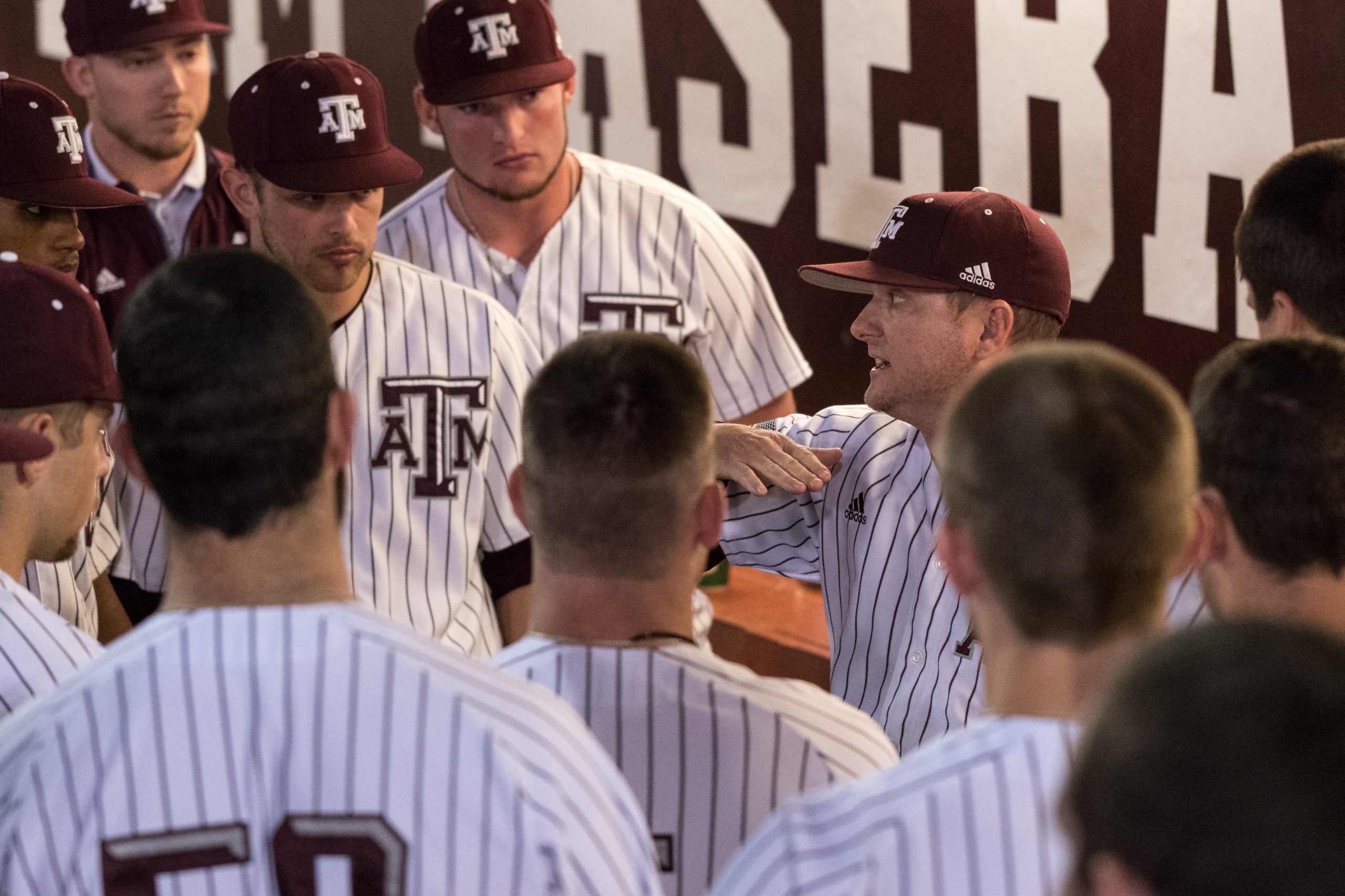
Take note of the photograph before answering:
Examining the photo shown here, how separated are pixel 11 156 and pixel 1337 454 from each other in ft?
8.35

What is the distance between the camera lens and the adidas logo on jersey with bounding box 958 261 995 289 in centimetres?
246

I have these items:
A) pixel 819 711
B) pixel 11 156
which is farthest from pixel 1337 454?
pixel 11 156

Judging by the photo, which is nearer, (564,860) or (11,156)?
(564,860)

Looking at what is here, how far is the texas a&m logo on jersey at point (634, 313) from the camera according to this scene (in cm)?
330

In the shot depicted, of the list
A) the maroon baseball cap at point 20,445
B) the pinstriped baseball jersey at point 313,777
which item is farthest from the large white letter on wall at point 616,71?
the pinstriped baseball jersey at point 313,777

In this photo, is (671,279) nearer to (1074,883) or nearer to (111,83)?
(111,83)

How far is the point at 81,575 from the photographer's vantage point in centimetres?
272

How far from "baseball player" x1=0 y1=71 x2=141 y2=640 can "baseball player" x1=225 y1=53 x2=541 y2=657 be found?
1.28ft

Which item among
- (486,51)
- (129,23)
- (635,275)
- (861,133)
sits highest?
(129,23)

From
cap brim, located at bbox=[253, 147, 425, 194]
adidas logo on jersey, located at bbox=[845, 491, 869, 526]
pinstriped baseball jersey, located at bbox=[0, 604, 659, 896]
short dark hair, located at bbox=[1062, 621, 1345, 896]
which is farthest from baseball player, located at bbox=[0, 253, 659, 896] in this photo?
cap brim, located at bbox=[253, 147, 425, 194]

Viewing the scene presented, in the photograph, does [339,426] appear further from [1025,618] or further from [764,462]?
[764,462]

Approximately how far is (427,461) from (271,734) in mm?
1479

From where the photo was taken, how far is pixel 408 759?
1.29 meters

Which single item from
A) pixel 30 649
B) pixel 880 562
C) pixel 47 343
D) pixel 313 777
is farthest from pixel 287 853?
pixel 880 562
